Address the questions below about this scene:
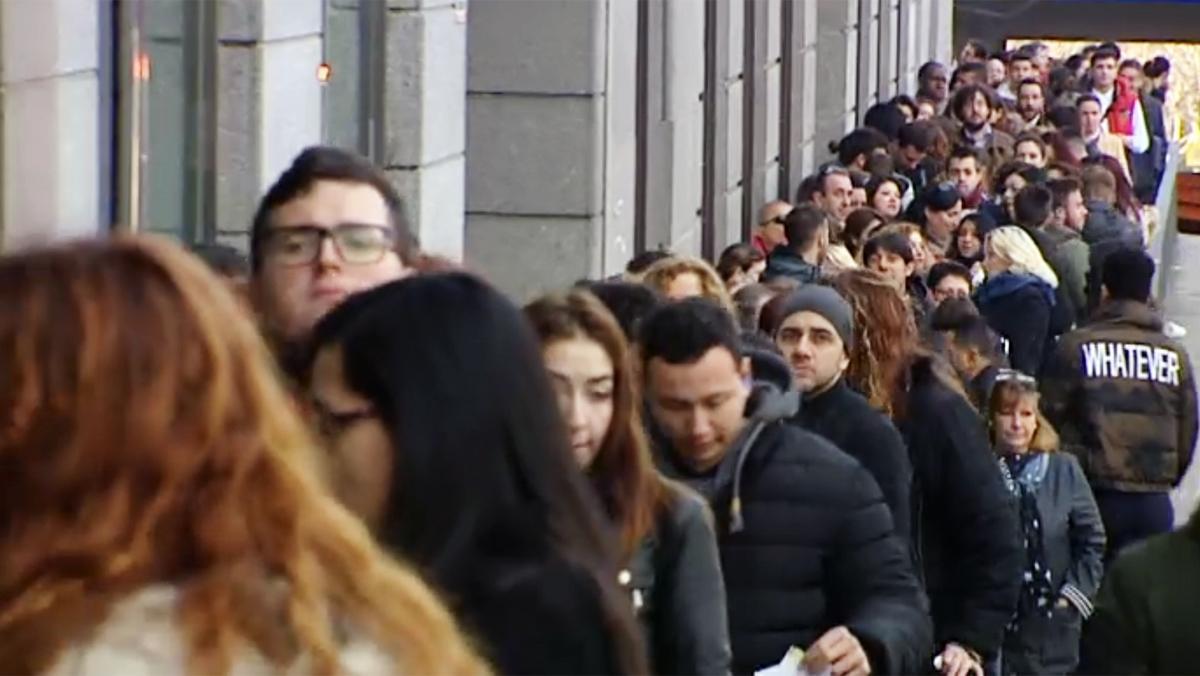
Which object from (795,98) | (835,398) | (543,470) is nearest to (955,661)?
(835,398)

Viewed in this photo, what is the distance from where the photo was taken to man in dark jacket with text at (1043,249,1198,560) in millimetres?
11648

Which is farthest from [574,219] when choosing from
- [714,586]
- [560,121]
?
[714,586]

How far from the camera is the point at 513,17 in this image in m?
13.5

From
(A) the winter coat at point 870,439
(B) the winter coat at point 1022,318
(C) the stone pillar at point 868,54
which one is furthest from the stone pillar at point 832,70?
(A) the winter coat at point 870,439

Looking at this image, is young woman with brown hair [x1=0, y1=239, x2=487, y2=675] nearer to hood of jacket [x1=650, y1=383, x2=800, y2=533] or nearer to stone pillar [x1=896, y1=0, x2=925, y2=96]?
hood of jacket [x1=650, y1=383, x2=800, y2=533]

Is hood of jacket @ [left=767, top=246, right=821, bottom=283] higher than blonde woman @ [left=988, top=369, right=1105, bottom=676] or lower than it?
higher

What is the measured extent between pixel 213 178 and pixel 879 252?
518 cm

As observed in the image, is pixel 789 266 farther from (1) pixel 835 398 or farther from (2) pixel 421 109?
(1) pixel 835 398

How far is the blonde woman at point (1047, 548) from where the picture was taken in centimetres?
966

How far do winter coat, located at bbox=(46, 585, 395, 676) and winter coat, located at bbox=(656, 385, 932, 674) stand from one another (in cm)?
363

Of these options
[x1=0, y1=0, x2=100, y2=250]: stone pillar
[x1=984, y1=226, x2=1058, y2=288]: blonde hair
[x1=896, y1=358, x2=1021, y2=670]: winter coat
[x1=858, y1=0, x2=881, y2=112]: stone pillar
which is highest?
[x1=858, y1=0, x2=881, y2=112]: stone pillar

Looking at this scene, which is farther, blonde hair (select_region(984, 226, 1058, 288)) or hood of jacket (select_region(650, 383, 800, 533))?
blonde hair (select_region(984, 226, 1058, 288))

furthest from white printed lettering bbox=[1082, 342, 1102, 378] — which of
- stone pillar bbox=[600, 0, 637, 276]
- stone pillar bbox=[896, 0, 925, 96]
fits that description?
stone pillar bbox=[896, 0, 925, 96]

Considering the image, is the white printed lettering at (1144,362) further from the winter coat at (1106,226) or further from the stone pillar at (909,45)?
the stone pillar at (909,45)
